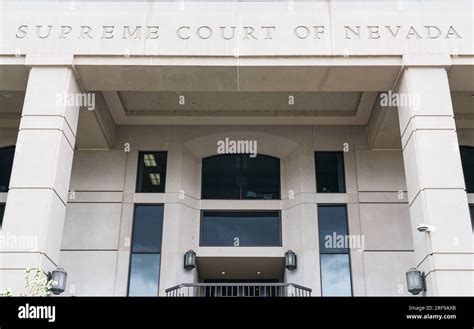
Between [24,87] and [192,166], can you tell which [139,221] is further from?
[24,87]

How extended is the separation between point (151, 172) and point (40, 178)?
4.47 meters

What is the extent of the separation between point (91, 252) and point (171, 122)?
164 inches

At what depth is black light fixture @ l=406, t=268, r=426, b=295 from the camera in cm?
988

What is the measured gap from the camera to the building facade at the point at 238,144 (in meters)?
10.4

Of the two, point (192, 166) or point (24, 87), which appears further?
point (192, 166)

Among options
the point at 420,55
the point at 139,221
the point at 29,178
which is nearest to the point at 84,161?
the point at 139,221

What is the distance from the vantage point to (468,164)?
14.5 m

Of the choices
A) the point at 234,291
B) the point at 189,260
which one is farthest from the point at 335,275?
the point at 189,260

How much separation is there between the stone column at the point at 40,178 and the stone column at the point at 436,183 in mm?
7227

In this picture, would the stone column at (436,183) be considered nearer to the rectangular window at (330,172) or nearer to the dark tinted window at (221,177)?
the rectangular window at (330,172)

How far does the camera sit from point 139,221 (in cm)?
1387

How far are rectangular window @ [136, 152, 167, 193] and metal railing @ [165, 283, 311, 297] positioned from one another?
286 cm

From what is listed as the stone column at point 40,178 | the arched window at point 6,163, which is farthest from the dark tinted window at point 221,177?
the arched window at point 6,163

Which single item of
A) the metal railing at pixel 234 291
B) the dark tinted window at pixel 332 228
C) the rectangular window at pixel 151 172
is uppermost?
the rectangular window at pixel 151 172
